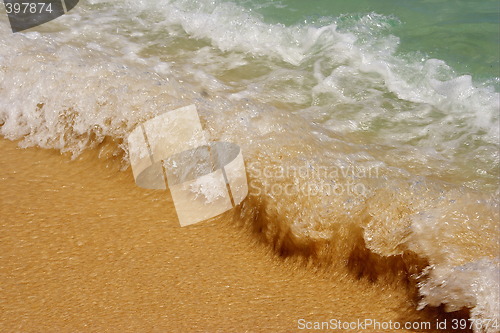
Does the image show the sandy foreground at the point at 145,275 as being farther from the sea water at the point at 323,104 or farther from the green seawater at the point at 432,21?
the green seawater at the point at 432,21

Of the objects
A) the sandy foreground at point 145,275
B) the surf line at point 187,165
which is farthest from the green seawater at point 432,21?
the sandy foreground at point 145,275

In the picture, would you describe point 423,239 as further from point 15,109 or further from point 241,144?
point 15,109

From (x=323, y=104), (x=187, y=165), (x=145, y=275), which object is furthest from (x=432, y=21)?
(x=145, y=275)

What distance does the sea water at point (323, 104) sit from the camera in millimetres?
2510

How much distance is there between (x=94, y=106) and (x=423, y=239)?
5.69ft

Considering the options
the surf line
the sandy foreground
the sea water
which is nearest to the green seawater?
the sea water

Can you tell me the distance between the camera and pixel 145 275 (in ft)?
8.00

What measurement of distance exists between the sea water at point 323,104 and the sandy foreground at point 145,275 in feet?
0.38

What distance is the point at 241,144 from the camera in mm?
2943

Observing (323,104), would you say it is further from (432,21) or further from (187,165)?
(432,21)

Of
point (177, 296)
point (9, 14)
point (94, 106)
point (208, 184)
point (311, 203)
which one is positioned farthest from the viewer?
point (9, 14)

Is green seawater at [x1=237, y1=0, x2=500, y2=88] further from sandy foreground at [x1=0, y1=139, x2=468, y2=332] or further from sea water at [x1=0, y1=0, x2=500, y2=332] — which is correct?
sandy foreground at [x1=0, y1=139, x2=468, y2=332]

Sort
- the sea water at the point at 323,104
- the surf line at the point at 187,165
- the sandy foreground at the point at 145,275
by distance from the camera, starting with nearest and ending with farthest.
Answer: the sandy foreground at the point at 145,275, the sea water at the point at 323,104, the surf line at the point at 187,165

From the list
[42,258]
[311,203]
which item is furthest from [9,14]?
[311,203]
